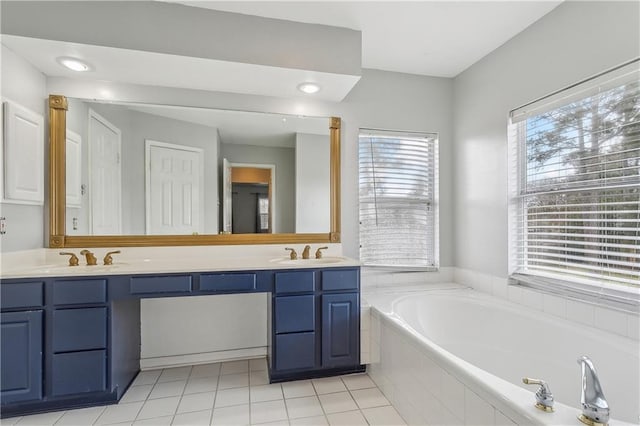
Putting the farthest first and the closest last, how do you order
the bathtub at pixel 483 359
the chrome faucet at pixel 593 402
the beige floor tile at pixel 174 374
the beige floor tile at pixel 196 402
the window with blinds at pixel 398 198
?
1. the window with blinds at pixel 398 198
2. the beige floor tile at pixel 174 374
3. the beige floor tile at pixel 196 402
4. the bathtub at pixel 483 359
5. the chrome faucet at pixel 593 402

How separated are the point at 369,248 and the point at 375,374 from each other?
1.06m

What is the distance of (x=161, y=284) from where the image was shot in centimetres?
196

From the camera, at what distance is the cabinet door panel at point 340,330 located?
2.20m

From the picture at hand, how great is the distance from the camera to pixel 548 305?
82.4 inches

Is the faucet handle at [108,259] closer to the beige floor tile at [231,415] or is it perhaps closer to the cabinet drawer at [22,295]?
the cabinet drawer at [22,295]

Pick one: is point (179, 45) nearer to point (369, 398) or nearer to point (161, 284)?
point (161, 284)

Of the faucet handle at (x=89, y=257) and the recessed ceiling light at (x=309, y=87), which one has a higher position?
the recessed ceiling light at (x=309, y=87)

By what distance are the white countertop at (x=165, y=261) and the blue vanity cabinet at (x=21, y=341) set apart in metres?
0.11

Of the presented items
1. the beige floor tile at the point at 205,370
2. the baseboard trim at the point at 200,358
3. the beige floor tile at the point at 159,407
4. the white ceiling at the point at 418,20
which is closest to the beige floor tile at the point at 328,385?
the baseboard trim at the point at 200,358

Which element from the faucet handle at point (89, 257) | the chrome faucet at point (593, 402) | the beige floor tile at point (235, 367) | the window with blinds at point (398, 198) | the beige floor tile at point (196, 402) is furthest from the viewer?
the window with blinds at point (398, 198)

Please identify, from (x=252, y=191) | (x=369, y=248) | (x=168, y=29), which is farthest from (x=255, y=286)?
(x=168, y=29)

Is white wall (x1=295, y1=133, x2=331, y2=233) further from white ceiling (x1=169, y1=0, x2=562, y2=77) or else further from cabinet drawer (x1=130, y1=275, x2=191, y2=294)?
cabinet drawer (x1=130, y1=275, x2=191, y2=294)

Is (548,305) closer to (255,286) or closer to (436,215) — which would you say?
(436,215)

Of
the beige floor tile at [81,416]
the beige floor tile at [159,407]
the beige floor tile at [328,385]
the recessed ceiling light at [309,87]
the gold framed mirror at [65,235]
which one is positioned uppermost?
the recessed ceiling light at [309,87]
